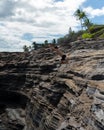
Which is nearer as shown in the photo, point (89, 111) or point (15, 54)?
point (89, 111)

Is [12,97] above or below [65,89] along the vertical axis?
below

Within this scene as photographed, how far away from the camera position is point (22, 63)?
210 ft

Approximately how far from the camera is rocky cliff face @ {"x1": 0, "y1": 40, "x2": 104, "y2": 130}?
29672mm

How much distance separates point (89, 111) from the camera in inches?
1097

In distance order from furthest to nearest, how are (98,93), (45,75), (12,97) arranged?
(12,97)
(45,75)
(98,93)

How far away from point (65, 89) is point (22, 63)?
25.1 m

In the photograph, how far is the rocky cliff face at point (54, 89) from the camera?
29672mm

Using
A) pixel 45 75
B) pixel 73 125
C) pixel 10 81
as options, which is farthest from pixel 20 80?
pixel 73 125

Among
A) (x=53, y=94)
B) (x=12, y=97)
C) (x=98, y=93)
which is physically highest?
(x=98, y=93)

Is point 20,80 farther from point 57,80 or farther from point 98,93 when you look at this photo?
point 98,93

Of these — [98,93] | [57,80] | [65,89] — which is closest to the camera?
[98,93]

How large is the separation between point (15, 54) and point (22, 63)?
7354 mm

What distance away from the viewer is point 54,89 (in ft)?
141

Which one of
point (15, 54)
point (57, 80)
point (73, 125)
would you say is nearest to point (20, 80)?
point (15, 54)
